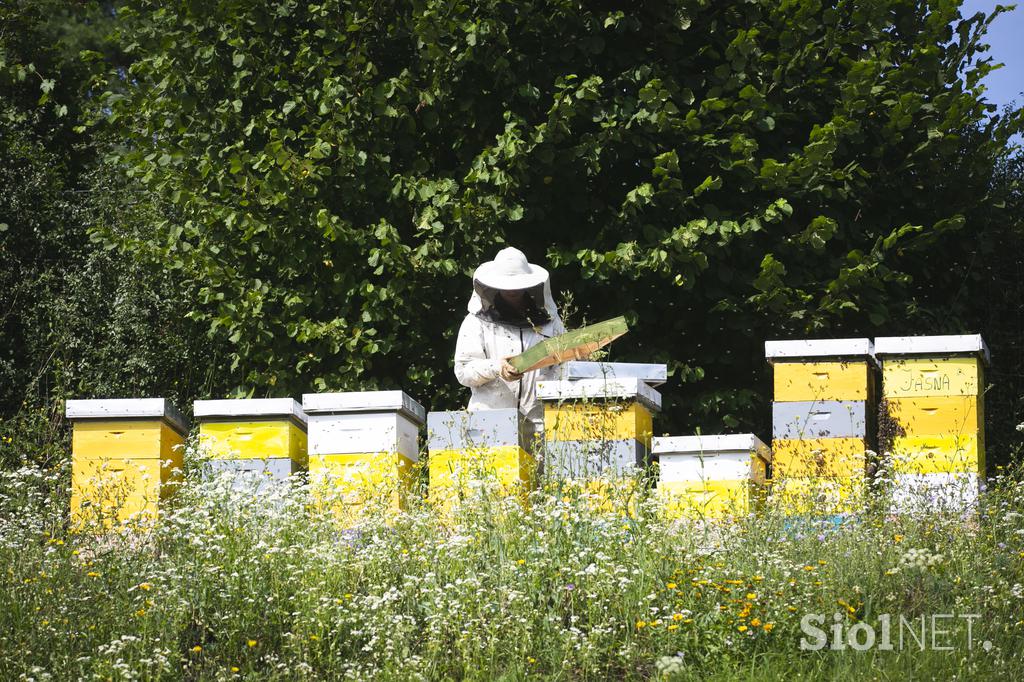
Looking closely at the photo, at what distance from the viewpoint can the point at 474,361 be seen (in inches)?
352

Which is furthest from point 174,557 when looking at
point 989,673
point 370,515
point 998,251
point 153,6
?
point 998,251

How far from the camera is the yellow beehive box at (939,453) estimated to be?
781 cm

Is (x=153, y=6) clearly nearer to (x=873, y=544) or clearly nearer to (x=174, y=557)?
(x=174, y=557)

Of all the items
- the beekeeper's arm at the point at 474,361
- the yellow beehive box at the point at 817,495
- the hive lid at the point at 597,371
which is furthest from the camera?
the beekeeper's arm at the point at 474,361

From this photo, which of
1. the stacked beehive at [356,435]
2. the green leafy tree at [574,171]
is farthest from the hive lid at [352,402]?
the green leafy tree at [574,171]

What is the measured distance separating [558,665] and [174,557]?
208 cm

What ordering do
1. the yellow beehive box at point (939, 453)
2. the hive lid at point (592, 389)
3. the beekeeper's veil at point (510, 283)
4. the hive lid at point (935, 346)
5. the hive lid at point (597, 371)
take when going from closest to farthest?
the yellow beehive box at point (939, 453)
the hive lid at point (592, 389)
the hive lid at point (935, 346)
the hive lid at point (597, 371)
the beekeeper's veil at point (510, 283)

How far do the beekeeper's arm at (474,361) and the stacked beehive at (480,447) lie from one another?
590 mm

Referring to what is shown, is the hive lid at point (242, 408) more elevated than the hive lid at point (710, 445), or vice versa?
the hive lid at point (242, 408)

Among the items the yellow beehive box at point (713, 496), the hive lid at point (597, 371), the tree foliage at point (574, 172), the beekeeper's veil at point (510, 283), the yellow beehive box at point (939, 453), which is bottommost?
the yellow beehive box at point (713, 496)

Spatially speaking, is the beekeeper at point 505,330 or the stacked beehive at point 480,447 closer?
the stacked beehive at point 480,447

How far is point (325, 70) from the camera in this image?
37.9 feet

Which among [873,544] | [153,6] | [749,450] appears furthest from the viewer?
[153,6]

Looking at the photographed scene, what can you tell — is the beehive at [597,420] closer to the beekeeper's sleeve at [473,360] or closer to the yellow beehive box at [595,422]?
the yellow beehive box at [595,422]
